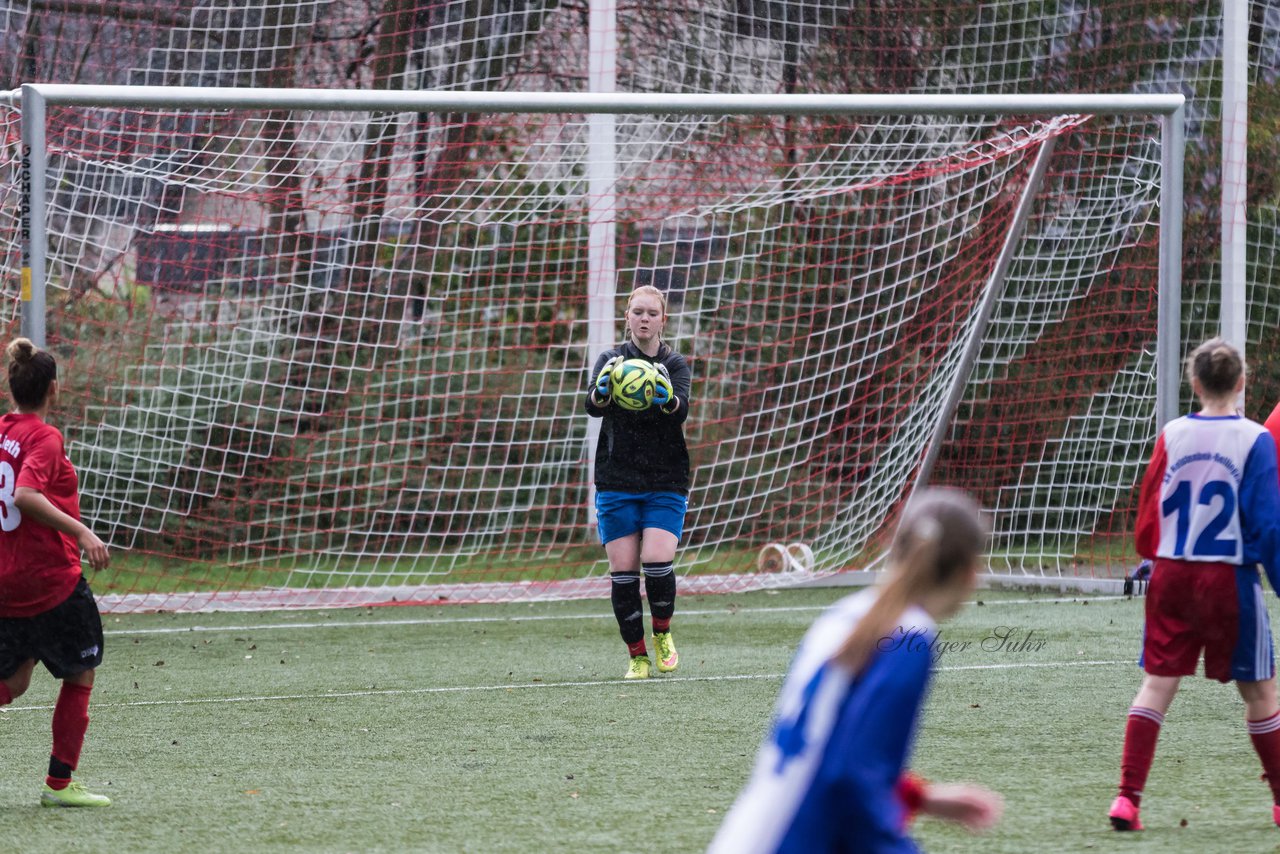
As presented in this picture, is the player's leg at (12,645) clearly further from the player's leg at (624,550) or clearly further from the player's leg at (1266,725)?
the player's leg at (1266,725)

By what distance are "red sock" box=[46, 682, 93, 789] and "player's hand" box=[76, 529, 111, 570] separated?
0.36 metres

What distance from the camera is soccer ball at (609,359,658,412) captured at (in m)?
6.43

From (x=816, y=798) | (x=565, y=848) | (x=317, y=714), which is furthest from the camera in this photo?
(x=317, y=714)

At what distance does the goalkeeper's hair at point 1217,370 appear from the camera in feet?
13.6

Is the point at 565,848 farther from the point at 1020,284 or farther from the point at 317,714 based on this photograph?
the point at 1020,284

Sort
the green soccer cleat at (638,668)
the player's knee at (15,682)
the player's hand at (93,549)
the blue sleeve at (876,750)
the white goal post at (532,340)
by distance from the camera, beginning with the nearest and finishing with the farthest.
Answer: the blue sleeve at (876,750), the player's hand at (93,549), the player's knee at (15,682), the green soccer cleat at (638,668), the white goal post at (532,340)

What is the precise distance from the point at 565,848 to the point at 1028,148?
7.24 m

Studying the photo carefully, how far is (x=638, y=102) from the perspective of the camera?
7.63 meters

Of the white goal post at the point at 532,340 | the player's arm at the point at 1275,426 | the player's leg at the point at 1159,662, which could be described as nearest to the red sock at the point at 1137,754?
the player's leg at the point at 1159,662

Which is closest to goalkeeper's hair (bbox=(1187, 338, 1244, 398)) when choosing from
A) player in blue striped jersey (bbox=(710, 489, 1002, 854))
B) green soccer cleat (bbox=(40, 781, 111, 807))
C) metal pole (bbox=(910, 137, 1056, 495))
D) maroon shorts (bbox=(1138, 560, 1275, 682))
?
maroon shorts (bbox=(1138, 560, 1275, 682))

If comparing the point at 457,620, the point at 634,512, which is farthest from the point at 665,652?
the point at 457,620

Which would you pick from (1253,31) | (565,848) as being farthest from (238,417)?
(1253,31)

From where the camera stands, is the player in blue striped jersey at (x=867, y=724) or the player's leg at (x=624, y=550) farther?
the player's leg at (x=624, y=550)

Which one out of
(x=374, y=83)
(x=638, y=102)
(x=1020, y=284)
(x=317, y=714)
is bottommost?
(x=317, y=714)
